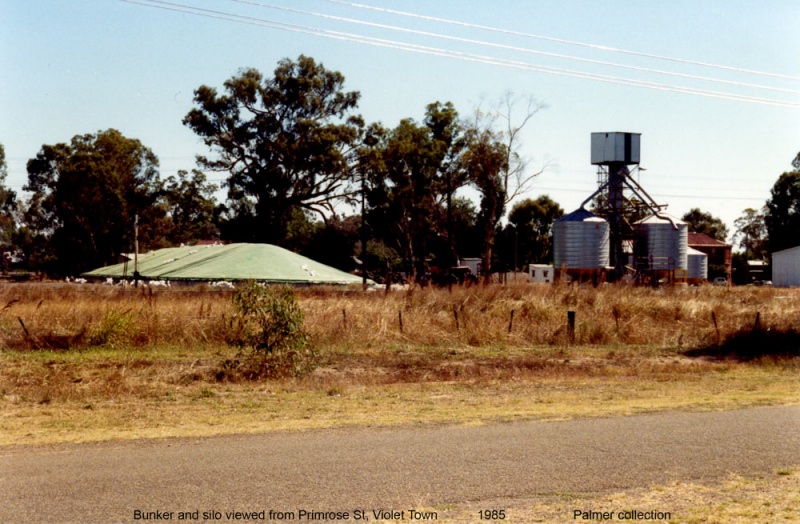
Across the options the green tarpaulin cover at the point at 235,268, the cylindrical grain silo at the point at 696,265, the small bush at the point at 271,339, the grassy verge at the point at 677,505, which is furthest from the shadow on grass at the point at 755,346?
the cylindrical grain silo at the point at 696,265

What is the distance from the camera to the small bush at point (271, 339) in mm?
18719

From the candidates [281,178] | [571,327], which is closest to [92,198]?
[281,178]

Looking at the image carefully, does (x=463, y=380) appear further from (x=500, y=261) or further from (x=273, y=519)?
(x=500, y=261)

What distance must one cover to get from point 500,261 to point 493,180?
18.8 meters

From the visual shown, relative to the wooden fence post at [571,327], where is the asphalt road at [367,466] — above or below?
below

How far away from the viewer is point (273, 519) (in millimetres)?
6984

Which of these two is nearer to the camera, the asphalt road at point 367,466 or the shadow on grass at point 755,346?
the asphalt road at point 367,466

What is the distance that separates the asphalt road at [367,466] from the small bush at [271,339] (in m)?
8.30

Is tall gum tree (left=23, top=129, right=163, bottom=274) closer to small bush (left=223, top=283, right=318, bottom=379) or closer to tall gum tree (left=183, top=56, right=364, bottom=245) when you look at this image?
tall gum tree (left=183, top=56, right=364, bottom=245)

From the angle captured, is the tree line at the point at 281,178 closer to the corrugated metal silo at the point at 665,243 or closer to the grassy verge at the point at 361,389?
the corrugated metal silo at the point at 665,243

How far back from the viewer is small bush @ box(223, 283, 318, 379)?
1872 cm

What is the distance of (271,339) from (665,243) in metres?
50.6

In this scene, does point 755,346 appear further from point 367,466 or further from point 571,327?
point 367,466

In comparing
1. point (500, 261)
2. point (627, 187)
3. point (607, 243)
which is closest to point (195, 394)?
point (607, 243)
